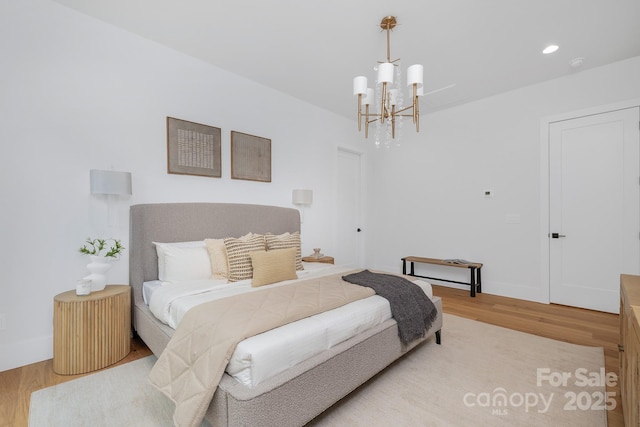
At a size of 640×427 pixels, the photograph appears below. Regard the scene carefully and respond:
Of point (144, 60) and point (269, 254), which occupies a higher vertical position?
point (144, 60)

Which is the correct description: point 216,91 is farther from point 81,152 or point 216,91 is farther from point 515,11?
point 515,11

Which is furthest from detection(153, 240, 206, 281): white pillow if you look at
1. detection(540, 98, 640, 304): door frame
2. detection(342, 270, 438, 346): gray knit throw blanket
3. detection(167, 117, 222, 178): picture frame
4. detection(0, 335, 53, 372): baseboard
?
detection(540, 98, 640, 304): door frame

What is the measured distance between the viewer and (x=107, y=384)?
1.97m

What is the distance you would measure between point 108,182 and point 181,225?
2.42 ft

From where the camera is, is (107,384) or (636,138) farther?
(636,138)

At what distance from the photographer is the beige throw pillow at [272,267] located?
7.89 feet

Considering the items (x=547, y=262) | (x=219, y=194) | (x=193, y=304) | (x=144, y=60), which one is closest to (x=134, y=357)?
(x=193, y=304)

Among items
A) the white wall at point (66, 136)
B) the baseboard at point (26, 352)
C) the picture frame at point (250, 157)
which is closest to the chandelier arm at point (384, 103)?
the picture frame at point (250, 157)

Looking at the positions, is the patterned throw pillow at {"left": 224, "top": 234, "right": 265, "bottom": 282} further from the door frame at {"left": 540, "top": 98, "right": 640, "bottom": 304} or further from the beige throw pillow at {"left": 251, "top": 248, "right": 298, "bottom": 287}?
the door frame at {"left": 540, "top": 98, "right": 640, "bottom": 304}

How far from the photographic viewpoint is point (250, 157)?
3.57 meters

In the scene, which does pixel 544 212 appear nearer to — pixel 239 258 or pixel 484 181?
pixel 484 181

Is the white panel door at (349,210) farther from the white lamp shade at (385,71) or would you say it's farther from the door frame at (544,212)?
the white lamp shade at (385,71)

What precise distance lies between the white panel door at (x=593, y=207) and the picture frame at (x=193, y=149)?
4227 mm

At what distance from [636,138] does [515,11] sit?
2236 millimetres
